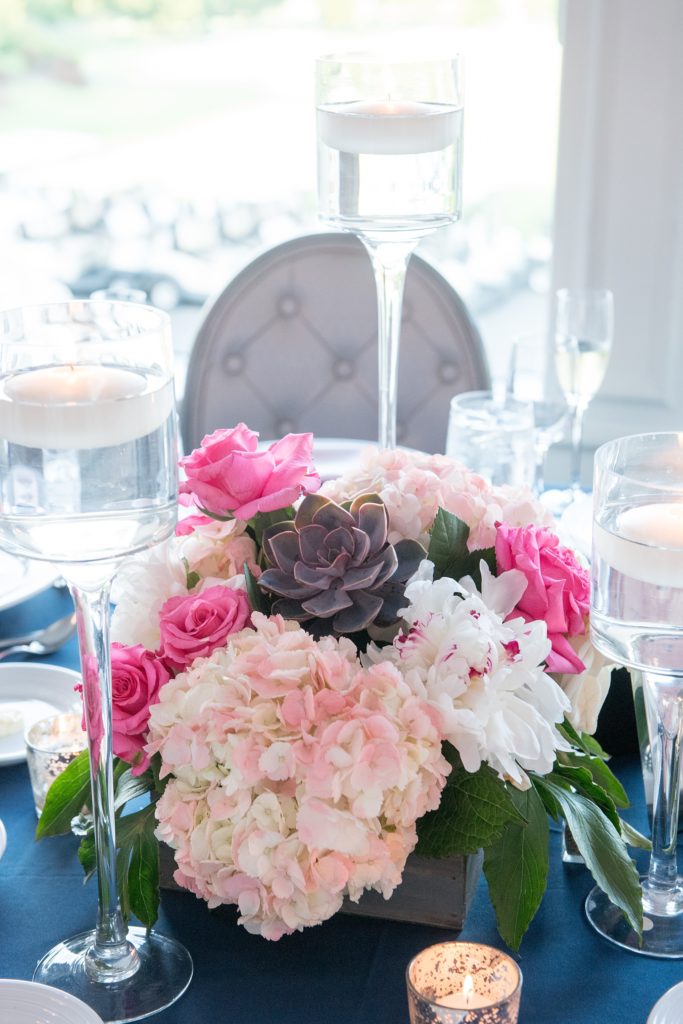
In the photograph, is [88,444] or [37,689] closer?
[88,444]

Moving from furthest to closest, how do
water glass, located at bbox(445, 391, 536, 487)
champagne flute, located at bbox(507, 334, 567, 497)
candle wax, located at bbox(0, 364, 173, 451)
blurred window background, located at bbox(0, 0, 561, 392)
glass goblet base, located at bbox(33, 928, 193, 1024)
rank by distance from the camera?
blurred window background, located at bbox(0, 0, 561, 392)
champagne flute, located at bbox(507, 334, 567, 497)
water glass, located at bbox(445, 391, 536, 487)
glass goblet base, located at bbox(33, 928, 193, 1024)
candle wax, located at bbox(0, 364, 173, 451)

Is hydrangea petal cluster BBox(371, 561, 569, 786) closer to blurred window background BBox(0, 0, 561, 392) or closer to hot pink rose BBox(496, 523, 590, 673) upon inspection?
hot pink rose BBox(496, 523, 590, 673)

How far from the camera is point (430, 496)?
81 centimetres

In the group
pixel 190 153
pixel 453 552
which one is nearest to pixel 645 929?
pixel 453 552

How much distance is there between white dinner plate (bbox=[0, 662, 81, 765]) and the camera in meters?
1.03

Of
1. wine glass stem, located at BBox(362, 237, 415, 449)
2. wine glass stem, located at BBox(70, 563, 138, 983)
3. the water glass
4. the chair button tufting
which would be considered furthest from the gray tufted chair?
wine glass stem, located at BBox(70, 563, 138, 983)

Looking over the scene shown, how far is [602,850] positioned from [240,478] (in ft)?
1.09

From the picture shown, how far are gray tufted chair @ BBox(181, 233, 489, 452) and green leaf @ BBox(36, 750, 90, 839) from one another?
1.15 meters

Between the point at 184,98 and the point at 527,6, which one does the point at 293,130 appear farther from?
the point at 527,6

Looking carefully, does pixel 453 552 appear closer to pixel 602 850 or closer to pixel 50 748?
pixel 602 850

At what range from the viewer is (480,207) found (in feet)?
16.5

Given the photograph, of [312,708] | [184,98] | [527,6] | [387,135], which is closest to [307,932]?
[312,708]

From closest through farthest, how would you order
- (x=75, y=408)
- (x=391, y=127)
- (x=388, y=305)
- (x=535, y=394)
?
(x=75, y=408) < (x=391, y=127) < (x=388, y=305) < (x=535, y=394)

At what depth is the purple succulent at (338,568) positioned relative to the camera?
0.72m
